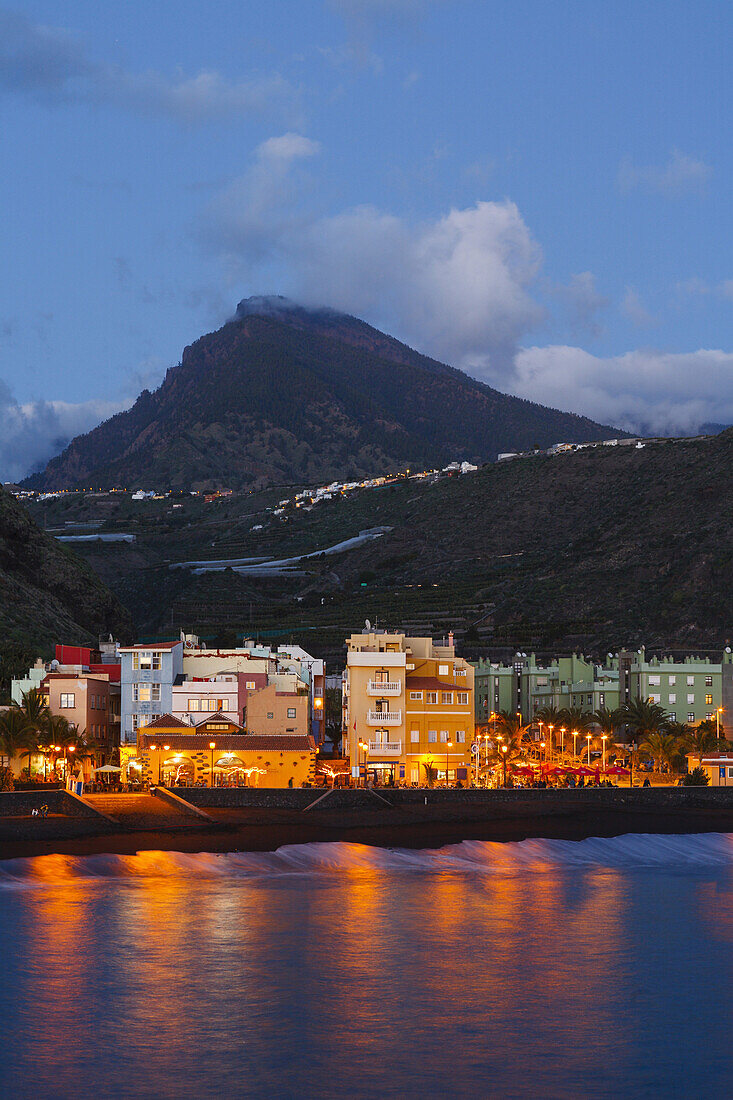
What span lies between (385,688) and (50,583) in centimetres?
6888

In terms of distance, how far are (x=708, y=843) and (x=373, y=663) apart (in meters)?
21.7

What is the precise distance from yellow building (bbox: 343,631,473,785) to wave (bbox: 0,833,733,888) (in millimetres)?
13380

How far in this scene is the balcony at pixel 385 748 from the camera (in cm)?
7494

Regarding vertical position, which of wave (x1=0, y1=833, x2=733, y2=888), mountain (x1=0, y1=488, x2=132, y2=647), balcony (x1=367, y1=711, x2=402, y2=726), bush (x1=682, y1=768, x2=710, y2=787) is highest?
mountain (x1=0, y1=488, x2=132, y2=647)

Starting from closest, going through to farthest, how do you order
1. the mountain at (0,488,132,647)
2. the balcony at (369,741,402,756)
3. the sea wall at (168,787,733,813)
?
the sea wall at (168,787,733,813) < the balcony at (369,741,402,756) < the mountain at (0,488,132,647)

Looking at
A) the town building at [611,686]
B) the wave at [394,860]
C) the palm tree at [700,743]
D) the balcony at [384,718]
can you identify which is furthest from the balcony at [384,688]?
the town building at [611,686]

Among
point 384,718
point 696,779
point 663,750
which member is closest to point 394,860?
point 384,718

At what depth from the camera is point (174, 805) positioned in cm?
6216

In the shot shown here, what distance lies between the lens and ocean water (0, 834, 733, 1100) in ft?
97.7

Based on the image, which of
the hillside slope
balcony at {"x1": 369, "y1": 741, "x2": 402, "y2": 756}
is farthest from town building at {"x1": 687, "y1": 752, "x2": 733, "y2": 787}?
the hillside slope

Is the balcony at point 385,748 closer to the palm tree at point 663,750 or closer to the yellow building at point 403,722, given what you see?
the yellow building at point 403,722

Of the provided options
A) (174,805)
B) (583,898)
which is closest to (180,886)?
(174,805)

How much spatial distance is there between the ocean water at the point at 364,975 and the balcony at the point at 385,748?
15.7 metres

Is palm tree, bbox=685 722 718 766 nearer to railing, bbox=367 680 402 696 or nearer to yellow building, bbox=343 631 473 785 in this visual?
yellow building, bbox=343 631 473 785
